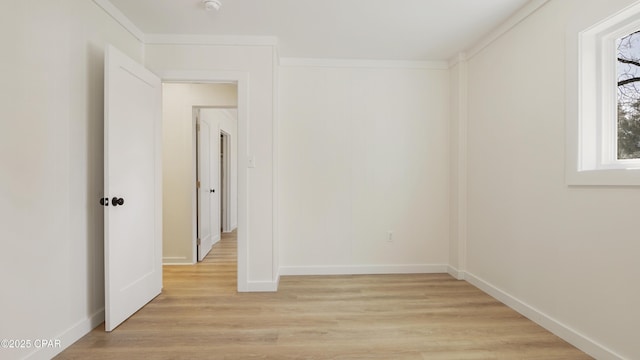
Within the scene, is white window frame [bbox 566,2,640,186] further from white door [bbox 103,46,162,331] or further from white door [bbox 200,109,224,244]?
white door [bbox 200,109,224,244]

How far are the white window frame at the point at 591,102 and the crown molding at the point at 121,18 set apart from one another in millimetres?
3387

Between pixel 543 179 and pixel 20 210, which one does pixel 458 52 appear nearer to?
pixel 543 179

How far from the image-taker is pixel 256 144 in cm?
307

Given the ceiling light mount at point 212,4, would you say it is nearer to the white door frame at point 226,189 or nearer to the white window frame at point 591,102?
the white window frame at point 591,102

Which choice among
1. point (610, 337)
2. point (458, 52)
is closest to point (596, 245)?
point (610, 337)

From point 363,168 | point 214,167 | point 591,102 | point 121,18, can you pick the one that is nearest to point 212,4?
point 121,18

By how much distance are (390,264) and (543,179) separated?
1864mm

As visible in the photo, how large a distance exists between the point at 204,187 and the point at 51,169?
2.54 metres

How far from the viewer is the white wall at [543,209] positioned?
6.05 ft

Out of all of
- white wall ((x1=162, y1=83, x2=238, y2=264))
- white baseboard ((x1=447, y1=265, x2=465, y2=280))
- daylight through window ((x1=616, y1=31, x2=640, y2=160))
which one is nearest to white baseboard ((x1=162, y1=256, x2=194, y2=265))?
white wall ((x1=162, y1=83, x2=238, y2=264))

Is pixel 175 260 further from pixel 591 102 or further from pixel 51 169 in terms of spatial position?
pixel 591 102

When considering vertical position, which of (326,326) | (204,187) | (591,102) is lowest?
(326,326)

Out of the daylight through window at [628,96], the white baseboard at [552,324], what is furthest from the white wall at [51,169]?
the daylight through window at [628,96]

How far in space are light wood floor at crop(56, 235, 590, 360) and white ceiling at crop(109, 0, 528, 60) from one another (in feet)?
8.15
